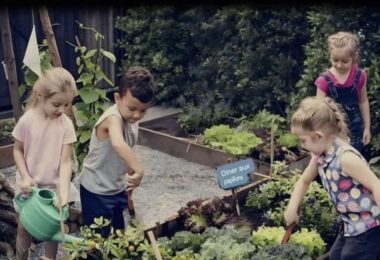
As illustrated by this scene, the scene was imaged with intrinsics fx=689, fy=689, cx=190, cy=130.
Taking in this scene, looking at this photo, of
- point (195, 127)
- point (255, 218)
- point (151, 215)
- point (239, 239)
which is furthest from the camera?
point (195, 127)

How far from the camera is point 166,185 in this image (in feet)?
20.4

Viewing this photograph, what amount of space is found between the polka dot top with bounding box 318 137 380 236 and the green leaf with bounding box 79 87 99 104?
1.98 m

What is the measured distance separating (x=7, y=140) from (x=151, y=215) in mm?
2087

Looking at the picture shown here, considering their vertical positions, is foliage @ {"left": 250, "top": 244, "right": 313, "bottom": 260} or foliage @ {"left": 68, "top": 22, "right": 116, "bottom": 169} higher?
foliage @ {"left": 68, "top": 22, "right": 116, "bottom": 169}

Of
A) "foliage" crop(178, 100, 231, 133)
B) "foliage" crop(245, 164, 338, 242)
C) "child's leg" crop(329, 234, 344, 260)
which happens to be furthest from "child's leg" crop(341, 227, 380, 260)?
"foliage" crop(178, 100, 231, 133)

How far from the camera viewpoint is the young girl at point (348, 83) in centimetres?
484

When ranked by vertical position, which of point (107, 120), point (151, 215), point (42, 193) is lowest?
Result: point (151, 215)

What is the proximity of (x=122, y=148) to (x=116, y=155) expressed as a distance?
28 centimetres

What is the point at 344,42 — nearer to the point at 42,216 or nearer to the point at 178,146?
the point at 42,216

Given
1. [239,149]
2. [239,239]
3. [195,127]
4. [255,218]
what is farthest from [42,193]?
[195,127]

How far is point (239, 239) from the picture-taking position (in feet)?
13.5

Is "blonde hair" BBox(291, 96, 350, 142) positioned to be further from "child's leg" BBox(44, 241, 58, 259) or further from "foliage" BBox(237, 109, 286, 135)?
"foliage" BBox(237, 109, 286, 135)

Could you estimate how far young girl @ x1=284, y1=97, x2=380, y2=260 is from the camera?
3436 mm

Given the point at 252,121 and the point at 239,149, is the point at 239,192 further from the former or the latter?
the point at 252,121
